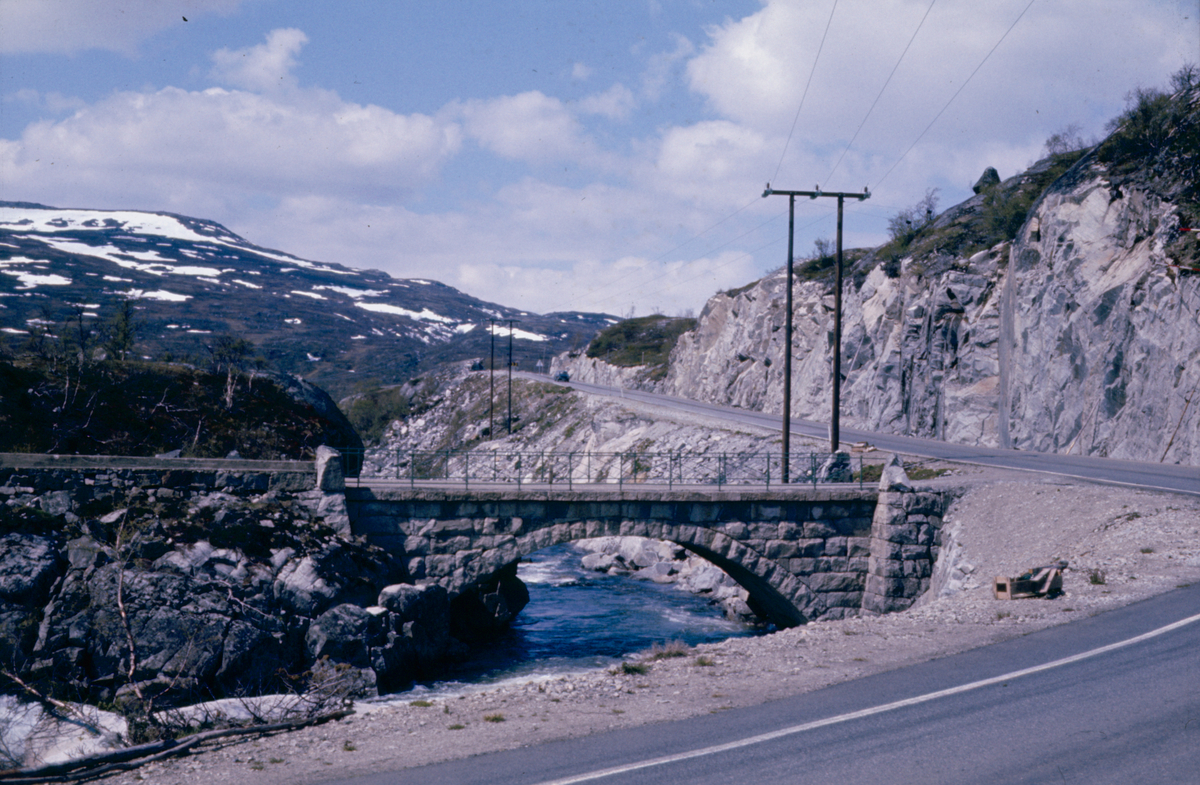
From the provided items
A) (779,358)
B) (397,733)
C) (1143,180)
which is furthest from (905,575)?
(779,358)

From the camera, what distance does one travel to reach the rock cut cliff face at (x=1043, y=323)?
2919cm

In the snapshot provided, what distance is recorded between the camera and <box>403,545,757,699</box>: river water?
22.3m

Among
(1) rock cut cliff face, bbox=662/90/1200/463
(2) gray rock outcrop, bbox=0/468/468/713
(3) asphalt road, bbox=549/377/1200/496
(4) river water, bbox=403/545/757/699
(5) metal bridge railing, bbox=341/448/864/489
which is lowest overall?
(4) river water, bbox=403/545/757/699

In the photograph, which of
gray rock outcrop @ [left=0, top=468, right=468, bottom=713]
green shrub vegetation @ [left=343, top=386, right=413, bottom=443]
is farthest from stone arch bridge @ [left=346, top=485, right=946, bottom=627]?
green shrub vegetation @ [left=343, top=386, right=413, bottom=443]

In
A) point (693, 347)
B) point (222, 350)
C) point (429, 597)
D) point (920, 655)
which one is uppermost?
point (693, 347)

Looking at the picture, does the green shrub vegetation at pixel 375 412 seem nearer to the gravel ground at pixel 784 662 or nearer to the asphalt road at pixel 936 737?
the gravel ground at pixel 784 662

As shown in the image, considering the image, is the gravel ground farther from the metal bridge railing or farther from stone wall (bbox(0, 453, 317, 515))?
stone wall (bbox(0, 453, 317, 515))

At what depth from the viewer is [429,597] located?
2164 cm

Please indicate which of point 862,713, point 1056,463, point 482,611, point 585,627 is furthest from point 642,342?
point 862,713

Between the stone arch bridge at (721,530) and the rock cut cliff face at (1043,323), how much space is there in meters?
12.7

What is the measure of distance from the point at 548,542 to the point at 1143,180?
30065mm

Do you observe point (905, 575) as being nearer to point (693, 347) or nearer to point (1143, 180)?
point (1143, 180)

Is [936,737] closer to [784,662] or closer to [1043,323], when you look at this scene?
[784,662]

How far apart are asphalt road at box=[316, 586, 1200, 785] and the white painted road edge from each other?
0.09 feet
